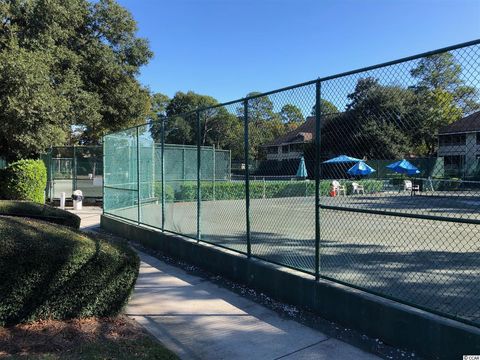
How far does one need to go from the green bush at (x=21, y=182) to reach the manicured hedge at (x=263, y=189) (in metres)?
8.39

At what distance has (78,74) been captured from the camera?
20094 millimetres

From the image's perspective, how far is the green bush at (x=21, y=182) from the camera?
1611 cm

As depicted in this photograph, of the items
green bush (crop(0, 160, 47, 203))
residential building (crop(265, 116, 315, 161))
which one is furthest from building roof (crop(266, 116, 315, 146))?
green bush (crop(0, 160, 47, 203))

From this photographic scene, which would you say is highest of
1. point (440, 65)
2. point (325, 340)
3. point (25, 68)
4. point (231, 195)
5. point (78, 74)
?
point (78, 74)

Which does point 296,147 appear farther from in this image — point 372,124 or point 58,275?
point 58,275

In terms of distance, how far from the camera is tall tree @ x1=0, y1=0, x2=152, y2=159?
13781mm

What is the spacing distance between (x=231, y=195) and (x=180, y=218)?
122 cm

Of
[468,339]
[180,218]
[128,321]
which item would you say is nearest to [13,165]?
[180,218]

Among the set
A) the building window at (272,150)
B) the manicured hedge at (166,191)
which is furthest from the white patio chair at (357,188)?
the manicured hedge at (166,191)

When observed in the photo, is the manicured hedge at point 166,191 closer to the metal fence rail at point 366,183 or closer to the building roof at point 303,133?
the metal fence rail at point 366,183

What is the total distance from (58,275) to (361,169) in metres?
3.49

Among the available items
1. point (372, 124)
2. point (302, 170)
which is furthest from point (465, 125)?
point (302, 170)

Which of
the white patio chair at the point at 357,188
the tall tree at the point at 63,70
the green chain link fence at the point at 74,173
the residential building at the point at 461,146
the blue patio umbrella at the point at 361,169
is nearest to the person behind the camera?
the residential building at the point at 461,146

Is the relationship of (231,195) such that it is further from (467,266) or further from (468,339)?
(468,339)
